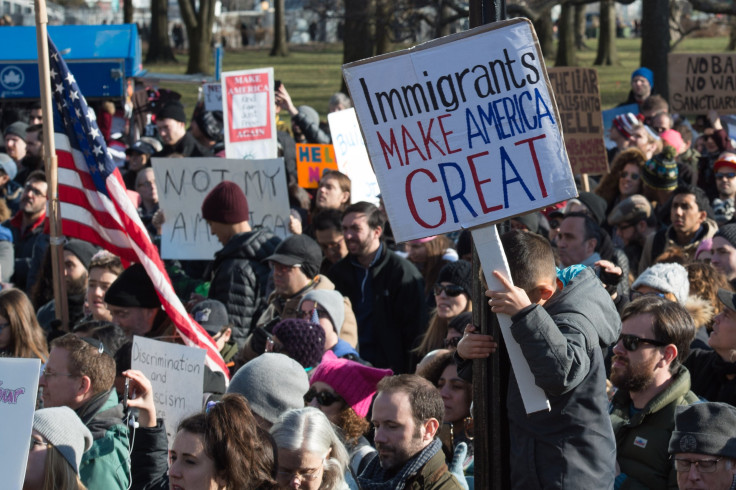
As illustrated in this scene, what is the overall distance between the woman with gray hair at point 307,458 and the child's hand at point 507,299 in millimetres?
965

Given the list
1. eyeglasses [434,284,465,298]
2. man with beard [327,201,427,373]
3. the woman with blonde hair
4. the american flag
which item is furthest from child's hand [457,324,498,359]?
man with beard [327,201,427,373]

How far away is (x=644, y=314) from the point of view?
4.71 metres

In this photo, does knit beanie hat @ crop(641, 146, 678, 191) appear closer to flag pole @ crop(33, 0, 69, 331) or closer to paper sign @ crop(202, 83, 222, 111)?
flag pole @ crop(33, 0, 69, 331)

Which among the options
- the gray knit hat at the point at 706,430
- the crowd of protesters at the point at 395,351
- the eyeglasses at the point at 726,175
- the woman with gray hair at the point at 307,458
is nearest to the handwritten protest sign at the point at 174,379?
the crowd of protesters at the point at 395,351

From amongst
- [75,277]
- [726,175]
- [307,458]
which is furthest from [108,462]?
[726,175]

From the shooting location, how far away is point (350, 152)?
984 centimetres

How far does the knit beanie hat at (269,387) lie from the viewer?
4602mm

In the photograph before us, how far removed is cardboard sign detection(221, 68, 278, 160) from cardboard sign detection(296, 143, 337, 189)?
0.85 ft

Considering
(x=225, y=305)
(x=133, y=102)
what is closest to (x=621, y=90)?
(x=133, y=102)

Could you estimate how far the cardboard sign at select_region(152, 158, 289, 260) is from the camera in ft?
28.2

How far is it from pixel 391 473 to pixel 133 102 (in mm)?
14729

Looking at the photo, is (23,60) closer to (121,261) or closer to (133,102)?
(133,102)

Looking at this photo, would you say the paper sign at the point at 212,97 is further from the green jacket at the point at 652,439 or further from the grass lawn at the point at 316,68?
the grass lawn at the point at 316,68

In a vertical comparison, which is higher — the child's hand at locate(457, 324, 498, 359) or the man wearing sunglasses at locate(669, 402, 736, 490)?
the child's hand at locate(457, 324, 498, 359)
